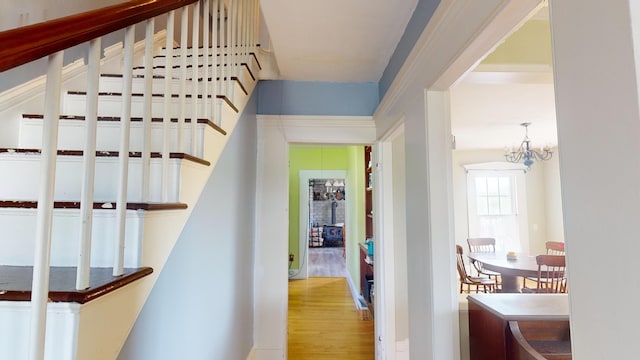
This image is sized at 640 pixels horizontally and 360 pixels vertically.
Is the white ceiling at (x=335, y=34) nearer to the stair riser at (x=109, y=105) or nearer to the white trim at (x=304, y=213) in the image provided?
the stair riser at (x=109, y=105)

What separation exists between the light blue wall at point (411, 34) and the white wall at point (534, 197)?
13.6 feet

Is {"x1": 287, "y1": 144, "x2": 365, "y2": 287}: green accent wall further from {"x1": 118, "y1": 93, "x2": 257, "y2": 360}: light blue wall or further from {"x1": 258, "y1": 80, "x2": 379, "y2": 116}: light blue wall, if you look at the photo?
{"x1": 118, "y1": 93, "x2": 257, "y2": 360}: light blue wall

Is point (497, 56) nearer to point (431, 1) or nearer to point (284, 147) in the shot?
point (431, 1)

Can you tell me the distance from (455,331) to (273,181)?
1811 millimetres

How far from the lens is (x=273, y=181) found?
2.71 meters

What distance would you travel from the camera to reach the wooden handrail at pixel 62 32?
484 mm

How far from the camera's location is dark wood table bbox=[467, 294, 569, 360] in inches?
55.6

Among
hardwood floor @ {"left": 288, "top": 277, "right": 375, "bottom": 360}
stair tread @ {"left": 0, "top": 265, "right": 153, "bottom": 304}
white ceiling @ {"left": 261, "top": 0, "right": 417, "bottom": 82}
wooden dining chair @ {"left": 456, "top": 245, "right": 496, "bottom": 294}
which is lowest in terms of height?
hardwood floor @ {"left": 288, "top": 277, "right": 375, "bottom": 360}

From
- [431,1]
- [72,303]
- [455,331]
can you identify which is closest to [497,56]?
[431,1]

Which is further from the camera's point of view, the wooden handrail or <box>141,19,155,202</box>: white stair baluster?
<box>141,19,155,202</box>: white stair baluster

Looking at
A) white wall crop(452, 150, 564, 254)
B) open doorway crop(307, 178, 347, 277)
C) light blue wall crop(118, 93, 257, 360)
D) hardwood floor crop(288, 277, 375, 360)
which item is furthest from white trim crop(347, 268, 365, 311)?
open doorway crop(307, 178, 347, 277)

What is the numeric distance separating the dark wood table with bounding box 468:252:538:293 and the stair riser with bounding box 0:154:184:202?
12.3 ft

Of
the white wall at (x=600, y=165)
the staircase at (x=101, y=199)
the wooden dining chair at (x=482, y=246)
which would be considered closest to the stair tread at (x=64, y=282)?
the staircase at (x=101, y=199)

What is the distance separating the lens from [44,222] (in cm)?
57
